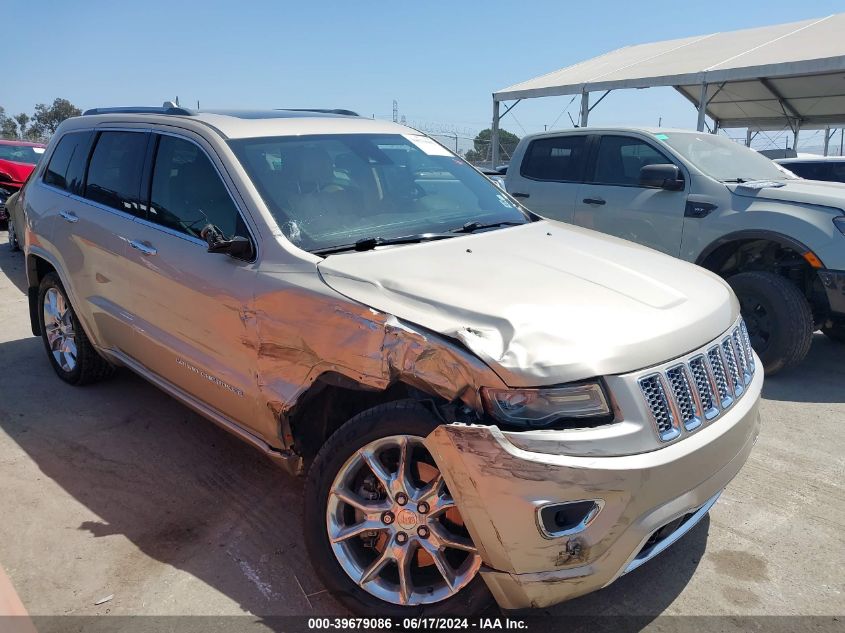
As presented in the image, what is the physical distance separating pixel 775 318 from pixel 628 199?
5.93ft

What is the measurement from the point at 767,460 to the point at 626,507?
2.28 m

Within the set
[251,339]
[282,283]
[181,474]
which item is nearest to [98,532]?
[181,474]

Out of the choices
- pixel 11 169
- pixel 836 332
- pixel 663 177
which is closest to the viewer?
pixel 663 177

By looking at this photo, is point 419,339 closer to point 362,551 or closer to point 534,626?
point 362,551

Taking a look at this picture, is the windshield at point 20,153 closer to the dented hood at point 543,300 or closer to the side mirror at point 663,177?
the side mirror at point 663,177

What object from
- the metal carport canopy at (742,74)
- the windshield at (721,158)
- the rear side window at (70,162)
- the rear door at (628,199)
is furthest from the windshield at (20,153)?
the metal carport canopy at (742,74)

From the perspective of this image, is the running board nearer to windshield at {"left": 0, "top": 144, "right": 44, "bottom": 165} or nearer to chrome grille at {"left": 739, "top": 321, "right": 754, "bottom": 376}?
chrome grille at {"left": 739, "top": 321, "right": 754, "bottom": 376}

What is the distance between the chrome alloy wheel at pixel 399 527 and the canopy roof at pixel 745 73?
13.6m

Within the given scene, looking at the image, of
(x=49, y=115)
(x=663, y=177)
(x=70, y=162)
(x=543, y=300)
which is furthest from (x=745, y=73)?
(x=49, y=115)

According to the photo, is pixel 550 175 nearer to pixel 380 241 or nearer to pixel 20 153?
pixel 380 241

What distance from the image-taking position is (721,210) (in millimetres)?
5555

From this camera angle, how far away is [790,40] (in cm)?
1467

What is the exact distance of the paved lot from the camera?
8.84 ft

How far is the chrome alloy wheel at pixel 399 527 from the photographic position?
2.32 m
